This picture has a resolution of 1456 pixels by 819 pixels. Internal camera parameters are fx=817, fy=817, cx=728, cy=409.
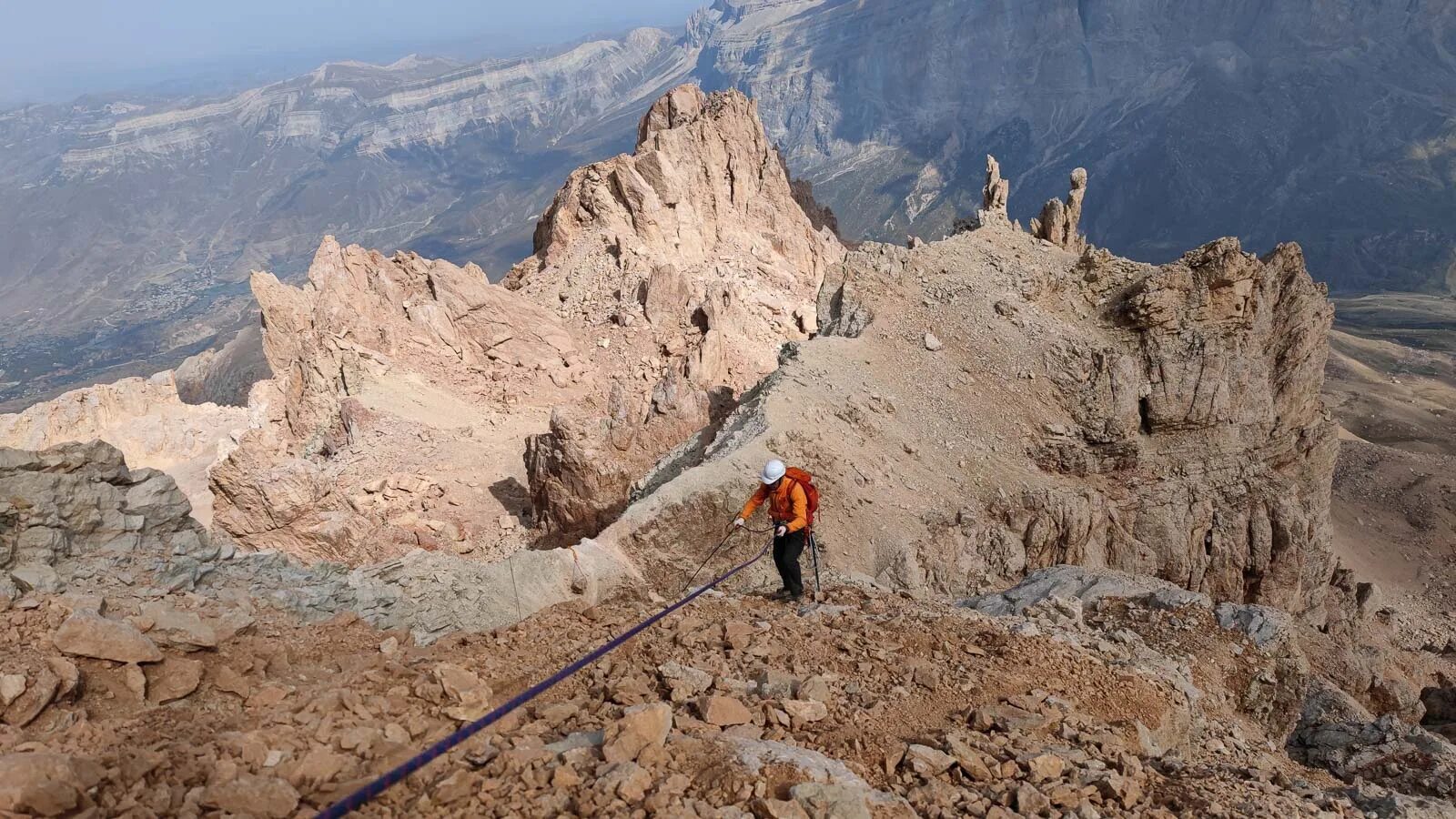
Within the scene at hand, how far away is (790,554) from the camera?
1120cm

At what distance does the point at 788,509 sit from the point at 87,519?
27.5 ft

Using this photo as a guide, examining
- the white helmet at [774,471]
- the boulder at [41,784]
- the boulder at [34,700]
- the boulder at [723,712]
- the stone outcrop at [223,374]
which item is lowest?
the stone outcrop at [223,374]

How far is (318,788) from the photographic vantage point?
5871 mm

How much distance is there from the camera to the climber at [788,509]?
36.0 ft

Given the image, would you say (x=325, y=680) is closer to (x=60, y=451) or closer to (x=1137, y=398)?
(x=60, y=451)

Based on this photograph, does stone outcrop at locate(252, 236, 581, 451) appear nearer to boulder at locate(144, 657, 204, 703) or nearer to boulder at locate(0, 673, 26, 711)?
boulder at locate(144, 657, 204, 703)

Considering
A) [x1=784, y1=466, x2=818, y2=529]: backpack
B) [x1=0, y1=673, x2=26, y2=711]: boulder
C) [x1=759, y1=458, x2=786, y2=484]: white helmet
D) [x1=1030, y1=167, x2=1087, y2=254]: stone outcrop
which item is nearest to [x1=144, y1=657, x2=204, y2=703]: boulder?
[x1=0, y1=673, x2=26, y2=711]: boulder

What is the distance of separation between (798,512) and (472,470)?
16.5m

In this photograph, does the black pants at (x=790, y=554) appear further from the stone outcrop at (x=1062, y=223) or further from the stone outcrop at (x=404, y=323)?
the stone outcrop at (x=1062, y=223)

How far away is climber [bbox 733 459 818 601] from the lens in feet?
36.0

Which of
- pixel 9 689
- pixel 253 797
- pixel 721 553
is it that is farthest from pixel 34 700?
pixel 721 553

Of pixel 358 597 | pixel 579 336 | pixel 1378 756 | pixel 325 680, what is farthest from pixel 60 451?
pixel 579 336

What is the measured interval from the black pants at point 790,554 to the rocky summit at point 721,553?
33 centimetres

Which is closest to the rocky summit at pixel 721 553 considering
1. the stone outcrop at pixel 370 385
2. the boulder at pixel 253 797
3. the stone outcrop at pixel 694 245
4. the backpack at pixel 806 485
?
the boulder at pixel 253 797
